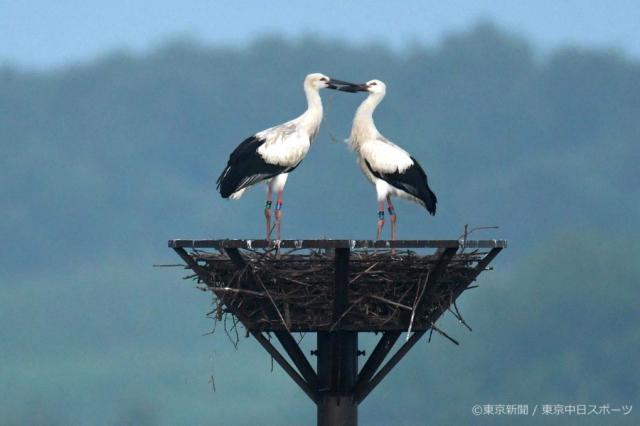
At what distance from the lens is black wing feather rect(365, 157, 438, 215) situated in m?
16.8

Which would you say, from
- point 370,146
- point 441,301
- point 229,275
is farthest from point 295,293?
point 370,146

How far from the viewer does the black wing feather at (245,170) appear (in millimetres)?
16344

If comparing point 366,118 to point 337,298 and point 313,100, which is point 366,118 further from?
point 337,298

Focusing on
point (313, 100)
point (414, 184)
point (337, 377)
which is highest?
point (313, 100)

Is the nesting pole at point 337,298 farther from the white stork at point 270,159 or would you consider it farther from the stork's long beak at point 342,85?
the stork's long beak at point 342,85

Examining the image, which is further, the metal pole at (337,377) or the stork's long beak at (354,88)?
the stork's long beak at (354,88)

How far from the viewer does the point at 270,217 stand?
1670 cm

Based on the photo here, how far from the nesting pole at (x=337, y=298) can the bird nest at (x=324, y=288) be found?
0.04 feet

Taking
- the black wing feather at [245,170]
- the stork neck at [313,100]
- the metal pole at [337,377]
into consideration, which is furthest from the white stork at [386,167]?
the metal pole at [337,377]

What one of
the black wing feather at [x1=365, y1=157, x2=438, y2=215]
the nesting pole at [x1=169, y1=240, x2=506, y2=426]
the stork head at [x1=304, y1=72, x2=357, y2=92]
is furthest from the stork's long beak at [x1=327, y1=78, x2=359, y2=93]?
the nesting pole at [x1=169, y1=240, x2=506, y2=426]

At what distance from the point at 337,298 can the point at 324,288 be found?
14.3 inches

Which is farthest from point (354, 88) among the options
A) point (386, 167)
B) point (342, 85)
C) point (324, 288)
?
point (324, 288)

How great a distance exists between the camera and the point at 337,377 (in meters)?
15.4

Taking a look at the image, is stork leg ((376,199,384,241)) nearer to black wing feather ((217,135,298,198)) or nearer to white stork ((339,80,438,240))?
white stork ((339,80,438,240))
